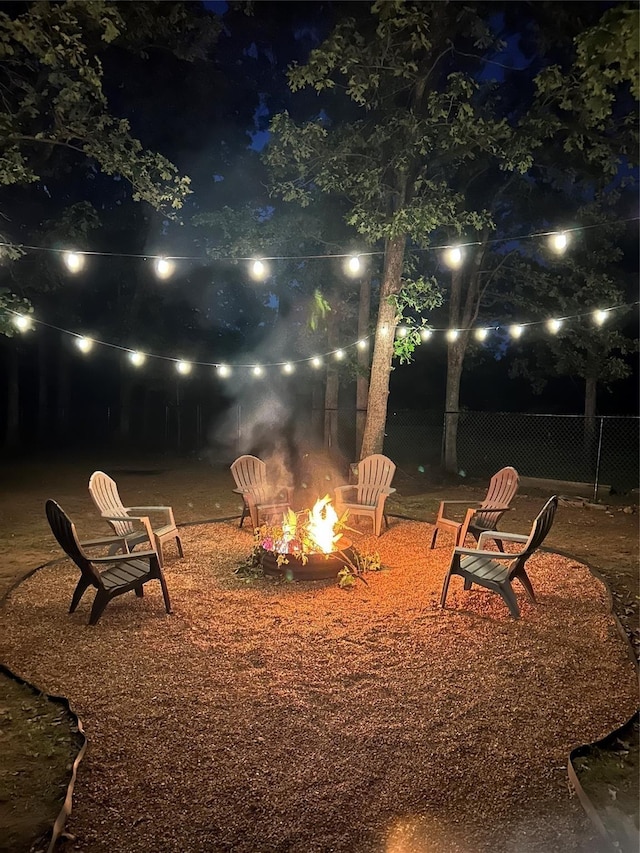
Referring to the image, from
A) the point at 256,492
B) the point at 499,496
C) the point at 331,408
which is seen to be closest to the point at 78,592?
the point at 256,492

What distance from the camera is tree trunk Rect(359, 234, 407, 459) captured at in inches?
351

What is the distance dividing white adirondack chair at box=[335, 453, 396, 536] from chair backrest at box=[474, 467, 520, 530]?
1312 millimetres

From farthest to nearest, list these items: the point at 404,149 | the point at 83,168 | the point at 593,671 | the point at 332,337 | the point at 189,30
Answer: the point at 83,168 < the point at 332,337 < the point at 189,30 < the point at 404,149 < the point at 593,671

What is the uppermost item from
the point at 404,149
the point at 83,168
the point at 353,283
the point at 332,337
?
the point at 83,168

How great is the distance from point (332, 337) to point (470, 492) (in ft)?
16.6

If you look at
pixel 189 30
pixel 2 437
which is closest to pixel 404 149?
pixel 189 30

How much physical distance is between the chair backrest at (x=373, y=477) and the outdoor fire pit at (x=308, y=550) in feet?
5.93

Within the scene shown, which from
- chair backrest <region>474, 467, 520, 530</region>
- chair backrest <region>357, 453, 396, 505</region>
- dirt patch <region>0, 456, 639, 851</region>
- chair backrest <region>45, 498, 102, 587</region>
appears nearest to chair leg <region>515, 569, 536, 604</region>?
dirt patch <region>0, 456, 639, 851</region>

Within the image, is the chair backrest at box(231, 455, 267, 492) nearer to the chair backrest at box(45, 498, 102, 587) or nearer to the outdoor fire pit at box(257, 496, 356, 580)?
the outdoor fire pit at box(257, 496, 356, 580)

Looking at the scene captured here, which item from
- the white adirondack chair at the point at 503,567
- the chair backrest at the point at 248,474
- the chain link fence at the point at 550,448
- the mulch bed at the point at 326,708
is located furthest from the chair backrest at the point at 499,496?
the chain link fence at the point at 550,448

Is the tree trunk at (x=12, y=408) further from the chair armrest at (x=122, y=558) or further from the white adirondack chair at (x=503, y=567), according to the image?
the white adirondack chair at (x=503, y=567)

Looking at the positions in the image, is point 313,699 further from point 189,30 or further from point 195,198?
point 195,198

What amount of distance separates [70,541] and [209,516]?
4.06 meters

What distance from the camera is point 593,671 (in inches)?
138
